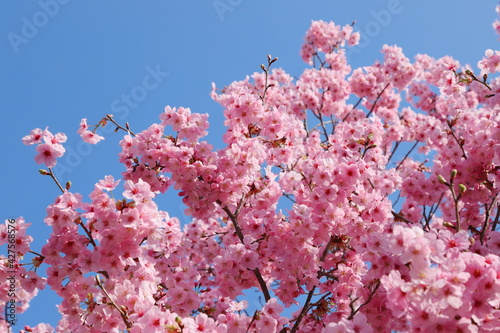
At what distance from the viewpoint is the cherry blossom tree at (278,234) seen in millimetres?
2850

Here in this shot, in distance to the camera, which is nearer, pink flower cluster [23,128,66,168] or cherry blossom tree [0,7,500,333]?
cherry blossom tree [0,7,500,333]

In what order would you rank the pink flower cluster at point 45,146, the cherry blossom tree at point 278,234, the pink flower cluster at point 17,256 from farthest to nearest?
1. the pink flower cluster at point 45,146
2. the pink flower cluster at point 17,256
3. the cherry blossom tree at point 278,234

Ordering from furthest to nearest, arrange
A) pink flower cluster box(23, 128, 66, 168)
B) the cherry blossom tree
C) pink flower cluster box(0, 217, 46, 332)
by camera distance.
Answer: pink flower cluster box(23, 128, 66, 168) < pink flower cluster box(0, 217, 46, 332) < the cherry blossom tree

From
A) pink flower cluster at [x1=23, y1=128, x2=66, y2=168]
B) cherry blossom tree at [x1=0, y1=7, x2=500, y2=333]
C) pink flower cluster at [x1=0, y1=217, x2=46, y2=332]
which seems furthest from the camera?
pink flower cluster at [x1=23, y1=128, x2=66, y2=168]

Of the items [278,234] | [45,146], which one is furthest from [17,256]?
[278,234]

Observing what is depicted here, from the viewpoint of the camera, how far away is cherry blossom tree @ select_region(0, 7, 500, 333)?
2850 mm

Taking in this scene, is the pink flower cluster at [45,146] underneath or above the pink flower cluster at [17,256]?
above

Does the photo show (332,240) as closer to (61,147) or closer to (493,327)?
(493,327)

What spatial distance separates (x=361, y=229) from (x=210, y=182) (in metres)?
2.03

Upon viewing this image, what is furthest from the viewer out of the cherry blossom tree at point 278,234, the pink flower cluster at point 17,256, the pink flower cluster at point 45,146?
the pink flower cluster at point 45,146

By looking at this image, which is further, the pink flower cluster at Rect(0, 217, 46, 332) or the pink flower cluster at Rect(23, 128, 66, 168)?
the pink flower cluster at Rect(23, 128, 66, 168)

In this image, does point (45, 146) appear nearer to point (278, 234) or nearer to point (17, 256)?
point (17, 256)

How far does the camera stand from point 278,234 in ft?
17.1

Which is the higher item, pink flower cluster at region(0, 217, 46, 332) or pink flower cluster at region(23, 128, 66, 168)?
pink flower cluster at region(23, 128, 66, 168)
